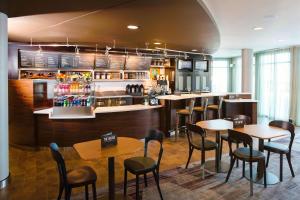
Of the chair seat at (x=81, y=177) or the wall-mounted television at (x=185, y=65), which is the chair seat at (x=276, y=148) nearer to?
the chair seat at (x=81, y=177)

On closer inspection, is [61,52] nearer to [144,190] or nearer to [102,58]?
[102,58]

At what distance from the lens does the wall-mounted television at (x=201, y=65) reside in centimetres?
945

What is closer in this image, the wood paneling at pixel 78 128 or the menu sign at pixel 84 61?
the wood paneling at pixel 78 128

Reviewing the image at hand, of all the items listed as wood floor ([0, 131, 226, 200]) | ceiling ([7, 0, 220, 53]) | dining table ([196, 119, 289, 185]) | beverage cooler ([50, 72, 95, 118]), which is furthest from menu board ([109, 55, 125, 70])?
dining table ([196, 119, 289, 185])

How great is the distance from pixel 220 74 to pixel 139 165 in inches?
408

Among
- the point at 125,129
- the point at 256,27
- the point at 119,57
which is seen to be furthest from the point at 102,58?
the point at 256,27

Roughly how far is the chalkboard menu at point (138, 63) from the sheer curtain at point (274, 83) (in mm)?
4779

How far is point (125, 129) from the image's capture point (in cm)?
558

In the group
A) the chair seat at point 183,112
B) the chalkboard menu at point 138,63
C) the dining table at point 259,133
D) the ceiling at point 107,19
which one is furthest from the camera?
the chalkboard menu at point 138,63

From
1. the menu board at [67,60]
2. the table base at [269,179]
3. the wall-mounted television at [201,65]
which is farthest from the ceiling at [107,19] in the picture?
the wall-mounted television at [201,65]

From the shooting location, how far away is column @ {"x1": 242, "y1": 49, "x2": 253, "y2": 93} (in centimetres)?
865

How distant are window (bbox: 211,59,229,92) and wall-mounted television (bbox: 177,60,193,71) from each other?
11.5ft

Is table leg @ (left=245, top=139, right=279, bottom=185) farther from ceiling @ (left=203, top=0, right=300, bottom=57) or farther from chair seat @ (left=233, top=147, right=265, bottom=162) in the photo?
ceiling @ (left=203, top=0, right=300, bottom=57)

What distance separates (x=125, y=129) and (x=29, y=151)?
82.5 inches
